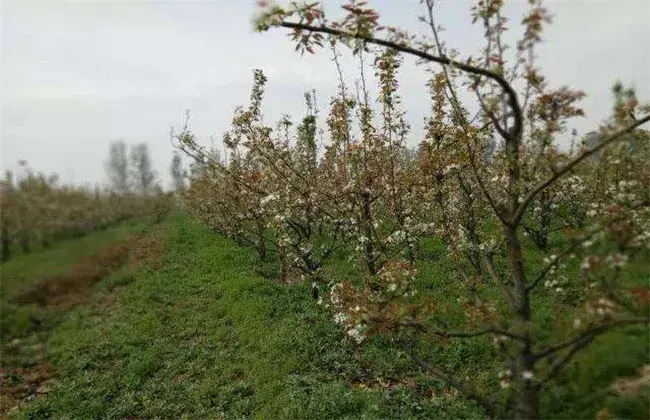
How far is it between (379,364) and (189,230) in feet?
86.7

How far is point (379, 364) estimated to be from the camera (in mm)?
10172

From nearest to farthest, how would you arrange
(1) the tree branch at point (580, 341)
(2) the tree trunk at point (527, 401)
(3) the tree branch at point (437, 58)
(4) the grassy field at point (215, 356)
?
(1) the tree branch at point (580, 341) < (3) the tree branch at point (437, 58) < (2) the tree trunk at point (527, 401) < (4) the grassy field at point (215, 356)

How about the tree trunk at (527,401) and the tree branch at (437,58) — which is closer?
the tree branch at (437,58)

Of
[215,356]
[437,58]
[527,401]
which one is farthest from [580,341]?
[215,356]

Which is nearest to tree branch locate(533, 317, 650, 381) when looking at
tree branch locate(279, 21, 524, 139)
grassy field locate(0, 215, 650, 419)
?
grassy field locate(0, 215, 650, 419)

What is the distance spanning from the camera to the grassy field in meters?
5.76

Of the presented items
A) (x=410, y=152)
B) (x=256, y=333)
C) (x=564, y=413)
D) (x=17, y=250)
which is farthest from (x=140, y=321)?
(x=564, y=413)

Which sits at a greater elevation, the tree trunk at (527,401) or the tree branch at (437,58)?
the tree branch at (437,58)

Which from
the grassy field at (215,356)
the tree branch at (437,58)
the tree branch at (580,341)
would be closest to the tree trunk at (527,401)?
the tree branch at (580,341)

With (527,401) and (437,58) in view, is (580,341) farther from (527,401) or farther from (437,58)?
(437,58)

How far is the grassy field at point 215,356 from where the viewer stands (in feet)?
18.9

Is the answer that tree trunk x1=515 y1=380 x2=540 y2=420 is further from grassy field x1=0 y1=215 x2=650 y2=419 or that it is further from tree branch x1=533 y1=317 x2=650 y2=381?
grassy field x1=0 y1=215 x2=650 y2=419

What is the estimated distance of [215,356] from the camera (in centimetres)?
1225

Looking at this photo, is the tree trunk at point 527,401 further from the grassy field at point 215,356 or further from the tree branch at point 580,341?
the grassy field at point 215,356
